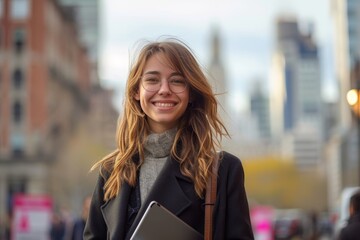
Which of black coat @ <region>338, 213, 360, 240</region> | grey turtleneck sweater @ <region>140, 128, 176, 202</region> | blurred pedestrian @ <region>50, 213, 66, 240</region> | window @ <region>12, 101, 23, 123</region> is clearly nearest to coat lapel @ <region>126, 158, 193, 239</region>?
grey turtleneck sweater @ <region>140, 128, 176, 202</region>

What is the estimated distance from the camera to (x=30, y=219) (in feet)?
66.1

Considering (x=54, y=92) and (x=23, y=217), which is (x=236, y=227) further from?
(x=54, y=92)

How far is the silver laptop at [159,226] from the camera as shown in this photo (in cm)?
347

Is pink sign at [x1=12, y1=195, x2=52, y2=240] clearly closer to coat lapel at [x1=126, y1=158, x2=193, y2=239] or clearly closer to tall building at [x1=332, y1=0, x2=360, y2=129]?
coat lapel at [x1=126, y1=158, x2=193, y2=239]

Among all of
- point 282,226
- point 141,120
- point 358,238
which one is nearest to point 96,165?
point 141,120

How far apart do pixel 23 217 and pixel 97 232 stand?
16.7 m

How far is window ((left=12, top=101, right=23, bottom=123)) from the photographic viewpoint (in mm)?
73812

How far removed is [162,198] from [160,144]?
262 mm

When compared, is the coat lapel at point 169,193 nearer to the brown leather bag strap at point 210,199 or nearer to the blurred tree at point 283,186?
the brown leather bag strap at point 210,199

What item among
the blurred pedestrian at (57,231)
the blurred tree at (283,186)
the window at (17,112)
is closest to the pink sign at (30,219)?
the blurred pedestrian at (57,231)

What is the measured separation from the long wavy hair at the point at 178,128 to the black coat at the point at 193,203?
5 cm

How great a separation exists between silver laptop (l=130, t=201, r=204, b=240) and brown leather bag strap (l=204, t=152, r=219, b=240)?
0.08 meters

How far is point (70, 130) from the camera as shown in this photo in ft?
281

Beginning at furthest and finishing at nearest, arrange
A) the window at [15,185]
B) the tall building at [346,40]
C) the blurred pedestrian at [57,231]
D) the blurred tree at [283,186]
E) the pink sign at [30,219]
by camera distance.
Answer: the blurred tree at [283,186] < the tall building at [346,40] < the window at [15,185] < the blurred pedestrian at [57,231] < the pink sign at [30,219]
